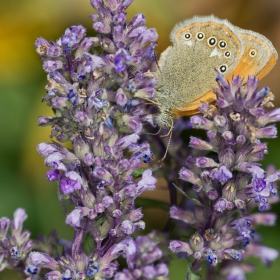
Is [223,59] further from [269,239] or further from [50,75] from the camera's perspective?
[269,239]

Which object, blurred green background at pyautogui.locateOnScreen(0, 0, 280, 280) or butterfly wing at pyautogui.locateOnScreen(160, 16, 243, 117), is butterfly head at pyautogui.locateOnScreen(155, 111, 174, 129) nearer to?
butterfly wing at pyautogui.locateOnScreen(160, 16, 243, 117)

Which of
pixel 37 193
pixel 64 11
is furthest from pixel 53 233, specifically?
pixel 64 11

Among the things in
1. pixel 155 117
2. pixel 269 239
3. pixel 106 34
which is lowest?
pixel 269 239

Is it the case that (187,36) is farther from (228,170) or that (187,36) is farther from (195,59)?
(228,170)

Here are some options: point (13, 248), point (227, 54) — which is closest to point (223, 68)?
point (227, 54)

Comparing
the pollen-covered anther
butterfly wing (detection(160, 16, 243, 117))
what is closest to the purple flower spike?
the pollen-covered anther
